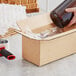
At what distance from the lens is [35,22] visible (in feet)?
4.72

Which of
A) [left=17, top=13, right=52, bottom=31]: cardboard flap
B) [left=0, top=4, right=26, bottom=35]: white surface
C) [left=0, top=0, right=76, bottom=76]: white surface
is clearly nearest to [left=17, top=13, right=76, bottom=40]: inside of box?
[left=17, top=13, right=52, bottom=31]: cardboard flap

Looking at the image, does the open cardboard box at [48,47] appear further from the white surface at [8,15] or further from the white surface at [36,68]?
the white surface at [8,15]

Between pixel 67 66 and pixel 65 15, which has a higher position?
pixel 65 15

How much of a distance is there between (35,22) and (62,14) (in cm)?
19

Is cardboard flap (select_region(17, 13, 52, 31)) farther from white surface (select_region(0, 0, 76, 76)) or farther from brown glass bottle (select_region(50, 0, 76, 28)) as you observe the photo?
white surface (select_region(0, 0, 76, 76))

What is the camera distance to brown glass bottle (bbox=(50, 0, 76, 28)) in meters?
1.35

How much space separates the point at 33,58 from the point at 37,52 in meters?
0.06

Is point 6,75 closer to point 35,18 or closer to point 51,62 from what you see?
point 51,62

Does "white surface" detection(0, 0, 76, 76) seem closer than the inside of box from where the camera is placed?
Yes

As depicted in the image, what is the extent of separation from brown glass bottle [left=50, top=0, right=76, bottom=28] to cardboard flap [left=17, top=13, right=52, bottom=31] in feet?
0.28

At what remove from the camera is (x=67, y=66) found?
1202mm

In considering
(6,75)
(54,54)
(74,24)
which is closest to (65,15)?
(74,24)

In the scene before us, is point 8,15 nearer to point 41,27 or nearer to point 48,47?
point 41,27

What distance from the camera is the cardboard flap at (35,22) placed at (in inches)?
53.2
